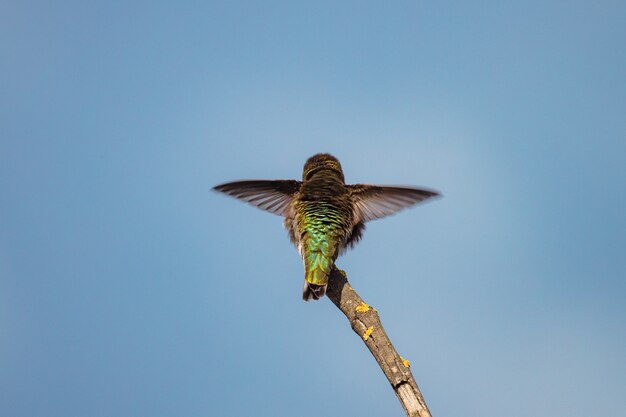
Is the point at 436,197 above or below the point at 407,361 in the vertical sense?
above

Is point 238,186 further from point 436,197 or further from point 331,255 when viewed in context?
point 436,197

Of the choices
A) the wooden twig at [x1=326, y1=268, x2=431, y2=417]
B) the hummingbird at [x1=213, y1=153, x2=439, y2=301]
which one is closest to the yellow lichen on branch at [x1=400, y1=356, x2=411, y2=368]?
the wooden twig at [x1=326, y1=268, x2=431, y2=417]

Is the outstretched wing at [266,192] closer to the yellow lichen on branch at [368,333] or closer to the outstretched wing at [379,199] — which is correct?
the outstretched wing at [379,199]

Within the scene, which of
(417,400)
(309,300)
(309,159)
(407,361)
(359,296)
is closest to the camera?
(417,400)

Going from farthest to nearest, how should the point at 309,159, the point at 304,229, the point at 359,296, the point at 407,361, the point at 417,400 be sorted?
the point at 309,159 < the point at 304,229 < the point at 359,296 < the point at 407,361 < the point at 417,400

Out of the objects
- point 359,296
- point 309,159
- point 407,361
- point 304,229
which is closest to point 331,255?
point 304,229

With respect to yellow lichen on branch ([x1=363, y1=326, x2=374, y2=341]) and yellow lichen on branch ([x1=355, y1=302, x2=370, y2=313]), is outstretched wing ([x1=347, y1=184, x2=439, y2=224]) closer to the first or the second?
yellow lichen on branch ([x1=355, y1=302, x2=370, y2=313])

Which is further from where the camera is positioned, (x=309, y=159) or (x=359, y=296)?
(x=309, y=159)
